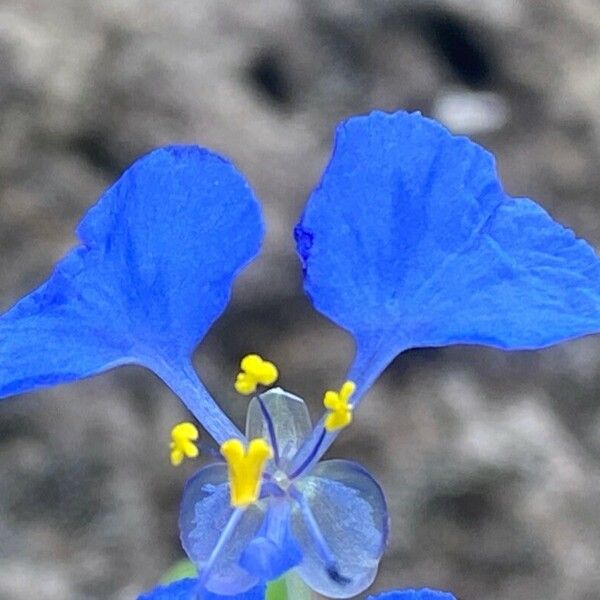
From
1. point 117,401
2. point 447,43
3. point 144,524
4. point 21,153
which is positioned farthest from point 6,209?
point 447,43

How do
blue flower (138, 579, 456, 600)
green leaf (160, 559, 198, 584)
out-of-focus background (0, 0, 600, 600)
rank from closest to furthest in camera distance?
1. blue flower (138, 579, 456, 600)
2. green leaf (160, 559, 198, 584)
3. out-of-focus background (0, 0, 600, 600)

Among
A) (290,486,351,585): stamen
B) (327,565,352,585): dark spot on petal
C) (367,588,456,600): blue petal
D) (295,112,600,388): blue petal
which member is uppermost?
(295,112,600,388): blue petal

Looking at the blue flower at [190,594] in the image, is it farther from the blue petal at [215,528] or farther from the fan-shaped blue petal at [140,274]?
the fan-shaped blue petal at [140,274]

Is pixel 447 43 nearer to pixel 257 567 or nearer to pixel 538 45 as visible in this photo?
pixel 538 45

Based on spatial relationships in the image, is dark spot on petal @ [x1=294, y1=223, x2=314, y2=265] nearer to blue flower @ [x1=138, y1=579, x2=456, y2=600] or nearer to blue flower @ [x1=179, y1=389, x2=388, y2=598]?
blue flower @ [x1=179, y1=389, x2=388, y2=598]

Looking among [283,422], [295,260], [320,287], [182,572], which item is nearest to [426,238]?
[320,287]

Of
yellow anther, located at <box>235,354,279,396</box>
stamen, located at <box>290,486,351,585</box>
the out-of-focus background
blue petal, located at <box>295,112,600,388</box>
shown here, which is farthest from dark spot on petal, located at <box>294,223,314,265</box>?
the out-of-focus background

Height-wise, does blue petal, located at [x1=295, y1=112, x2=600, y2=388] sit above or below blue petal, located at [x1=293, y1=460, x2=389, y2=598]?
above
